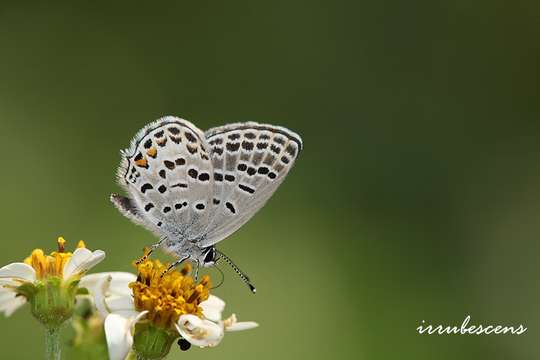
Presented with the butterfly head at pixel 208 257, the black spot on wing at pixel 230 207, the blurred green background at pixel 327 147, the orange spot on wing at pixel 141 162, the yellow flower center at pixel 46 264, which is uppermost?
the blurred green background at pixel 327 147

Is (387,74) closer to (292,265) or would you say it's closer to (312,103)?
(312,103)

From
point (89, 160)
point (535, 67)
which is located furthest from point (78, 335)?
point (535, 67)

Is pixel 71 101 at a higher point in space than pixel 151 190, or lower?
higher

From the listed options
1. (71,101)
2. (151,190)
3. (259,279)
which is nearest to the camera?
(151,190)

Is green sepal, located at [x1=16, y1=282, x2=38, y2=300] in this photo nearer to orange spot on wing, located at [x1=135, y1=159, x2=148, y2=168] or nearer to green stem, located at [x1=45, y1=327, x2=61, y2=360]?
green stem, located at [x1=45, y1=327, x2=61, y2=360]

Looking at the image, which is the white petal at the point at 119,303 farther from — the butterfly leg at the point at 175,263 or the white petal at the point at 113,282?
the butterfly leg at the point at 175,263

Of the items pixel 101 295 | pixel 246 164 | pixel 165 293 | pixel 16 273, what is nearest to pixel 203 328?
pixel 165 293

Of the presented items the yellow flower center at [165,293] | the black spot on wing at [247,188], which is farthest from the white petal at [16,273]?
the black spot on wing at [247,188]
